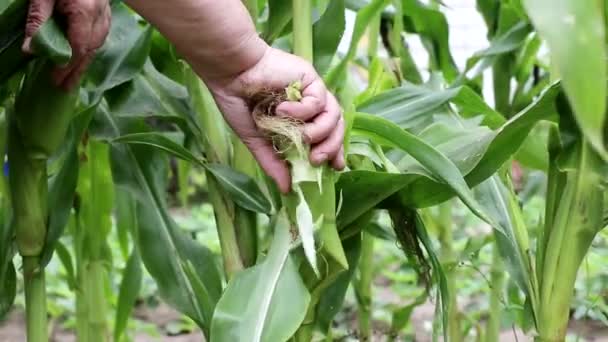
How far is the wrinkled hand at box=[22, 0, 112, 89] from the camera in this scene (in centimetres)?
57

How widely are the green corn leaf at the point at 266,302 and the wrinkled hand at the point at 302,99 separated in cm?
9

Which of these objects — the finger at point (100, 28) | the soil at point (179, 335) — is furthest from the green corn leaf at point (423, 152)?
the soil at point (179, 335)

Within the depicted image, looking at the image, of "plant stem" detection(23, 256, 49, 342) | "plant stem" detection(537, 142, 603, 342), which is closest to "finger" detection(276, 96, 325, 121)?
"plant stem" detection(537, 142, 603, 342)

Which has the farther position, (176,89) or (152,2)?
(176,89)

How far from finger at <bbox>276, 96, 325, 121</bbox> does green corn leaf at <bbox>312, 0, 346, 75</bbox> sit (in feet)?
0.59

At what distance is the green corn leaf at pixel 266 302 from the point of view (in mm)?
572

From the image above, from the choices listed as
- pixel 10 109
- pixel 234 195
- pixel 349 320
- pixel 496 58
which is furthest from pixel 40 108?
pixel 349 320

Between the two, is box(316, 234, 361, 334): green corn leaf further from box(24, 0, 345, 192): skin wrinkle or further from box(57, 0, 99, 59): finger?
box(57, 0, 99, 59): finger

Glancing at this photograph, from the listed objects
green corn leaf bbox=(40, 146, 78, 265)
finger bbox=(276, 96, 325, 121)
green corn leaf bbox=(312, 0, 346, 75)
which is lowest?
green corn leaf bbox=(40, 146, 78, 265)

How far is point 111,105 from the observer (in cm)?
83

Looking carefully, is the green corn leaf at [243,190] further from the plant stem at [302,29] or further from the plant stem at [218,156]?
the plant stem at [302,29]

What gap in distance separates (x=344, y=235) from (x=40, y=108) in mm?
286

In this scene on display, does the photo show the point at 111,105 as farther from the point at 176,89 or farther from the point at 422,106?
the point at 422,106

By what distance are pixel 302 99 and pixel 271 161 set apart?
70mm
